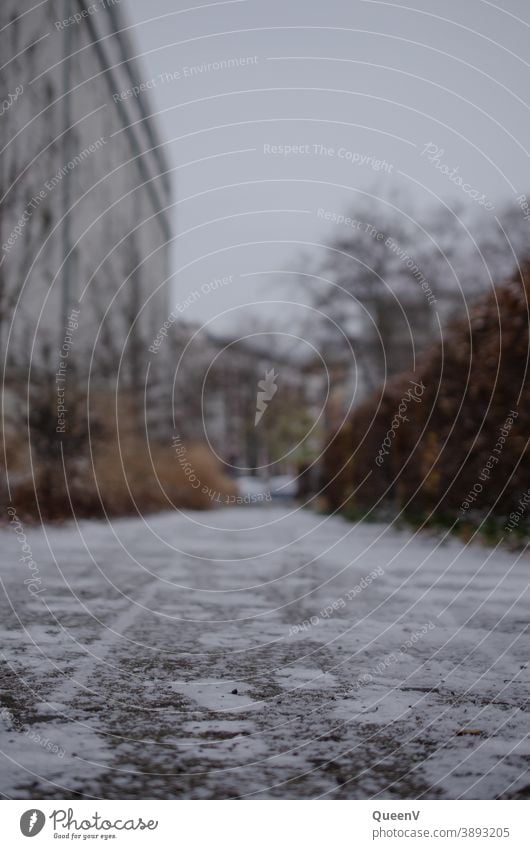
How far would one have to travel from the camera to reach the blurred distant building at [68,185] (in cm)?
970

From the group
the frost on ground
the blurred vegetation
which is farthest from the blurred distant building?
the frost on ground

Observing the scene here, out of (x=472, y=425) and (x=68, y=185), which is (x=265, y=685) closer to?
(x=472, y=425)

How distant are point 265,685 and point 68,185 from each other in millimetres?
10798

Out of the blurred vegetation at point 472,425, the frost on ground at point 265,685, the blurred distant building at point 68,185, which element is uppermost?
the blurred distant building at point 68,185

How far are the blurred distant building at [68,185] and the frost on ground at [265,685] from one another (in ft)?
12.6

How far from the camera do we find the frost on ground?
1.55 metres

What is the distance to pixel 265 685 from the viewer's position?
91.0 inches
